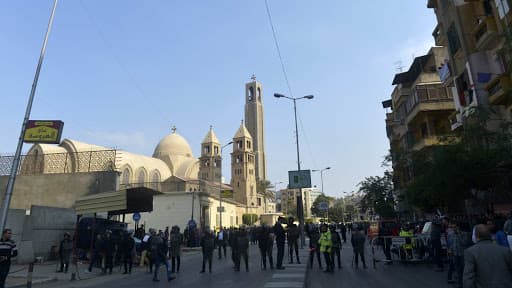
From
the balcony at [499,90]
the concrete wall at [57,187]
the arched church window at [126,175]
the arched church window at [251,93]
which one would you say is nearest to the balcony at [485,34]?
the balcony at [499,90]

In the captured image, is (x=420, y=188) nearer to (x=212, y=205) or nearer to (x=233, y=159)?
(x=212, y=205)

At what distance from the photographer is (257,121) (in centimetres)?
10575

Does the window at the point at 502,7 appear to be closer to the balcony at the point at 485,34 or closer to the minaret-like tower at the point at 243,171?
the balcony at the point at 485,34

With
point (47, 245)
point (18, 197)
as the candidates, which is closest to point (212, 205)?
point (18, 197)

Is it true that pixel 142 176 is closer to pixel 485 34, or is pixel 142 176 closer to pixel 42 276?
pixel 42 276

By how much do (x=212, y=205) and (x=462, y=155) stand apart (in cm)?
3309

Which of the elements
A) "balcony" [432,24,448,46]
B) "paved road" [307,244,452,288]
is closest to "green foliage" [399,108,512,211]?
"paved road" [307,244,452,288]

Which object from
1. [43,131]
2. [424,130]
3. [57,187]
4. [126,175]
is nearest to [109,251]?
[43,131]

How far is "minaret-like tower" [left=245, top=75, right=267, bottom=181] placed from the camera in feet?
344

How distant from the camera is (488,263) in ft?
12.8

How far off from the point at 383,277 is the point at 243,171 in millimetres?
71037

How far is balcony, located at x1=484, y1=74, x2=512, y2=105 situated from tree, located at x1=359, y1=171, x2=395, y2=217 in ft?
57.5

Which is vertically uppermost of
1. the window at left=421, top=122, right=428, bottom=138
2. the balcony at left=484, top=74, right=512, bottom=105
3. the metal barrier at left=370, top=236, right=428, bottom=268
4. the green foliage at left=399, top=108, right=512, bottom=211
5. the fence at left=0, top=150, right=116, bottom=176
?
the window at left=421, top=122, right=428, bottom=138

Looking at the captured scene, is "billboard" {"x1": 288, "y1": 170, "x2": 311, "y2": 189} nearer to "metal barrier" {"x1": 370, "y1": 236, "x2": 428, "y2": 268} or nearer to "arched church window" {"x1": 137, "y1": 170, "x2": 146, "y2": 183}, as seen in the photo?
"metal barrier" {"x1": 370, "y1": 236, "x2": 428, "y2": 268}
